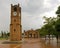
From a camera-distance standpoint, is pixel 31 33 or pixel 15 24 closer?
pixel 15 24

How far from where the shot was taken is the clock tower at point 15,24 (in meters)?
49.2

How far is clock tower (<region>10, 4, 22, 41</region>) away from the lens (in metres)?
49.2

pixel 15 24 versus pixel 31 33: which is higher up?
pixel 15 24

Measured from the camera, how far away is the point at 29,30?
103750 millimetres

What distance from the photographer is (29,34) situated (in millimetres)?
104188

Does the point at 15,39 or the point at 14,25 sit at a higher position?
the point at 14,25

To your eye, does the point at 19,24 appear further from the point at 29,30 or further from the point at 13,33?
the point at 29,30

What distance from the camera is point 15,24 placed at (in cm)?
4962

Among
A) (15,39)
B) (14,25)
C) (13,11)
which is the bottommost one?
(15,39)

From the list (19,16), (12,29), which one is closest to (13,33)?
(12,29)

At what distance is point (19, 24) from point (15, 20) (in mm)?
1612

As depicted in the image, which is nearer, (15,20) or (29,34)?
(15,20)

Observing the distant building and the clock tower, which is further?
the distant building

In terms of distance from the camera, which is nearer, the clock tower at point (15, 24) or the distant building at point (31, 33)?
the clock tower at point (15, 24)
